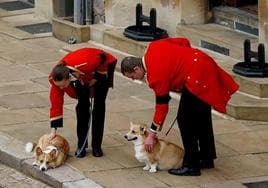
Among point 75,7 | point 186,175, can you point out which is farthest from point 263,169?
point 75,7

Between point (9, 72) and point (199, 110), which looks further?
point (9, 72)

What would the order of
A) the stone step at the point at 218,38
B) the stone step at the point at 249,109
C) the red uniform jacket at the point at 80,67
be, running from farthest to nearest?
1. the stone step at the point at 218,38
2. the stone step at the point at 249,109
3. the red uniform jacket at the point at 80,67

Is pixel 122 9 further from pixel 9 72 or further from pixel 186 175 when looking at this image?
pixel 186 175

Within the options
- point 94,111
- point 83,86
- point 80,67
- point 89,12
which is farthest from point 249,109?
point 89,12

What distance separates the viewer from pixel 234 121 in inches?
461

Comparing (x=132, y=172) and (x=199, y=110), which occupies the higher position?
(x=199, y=110)

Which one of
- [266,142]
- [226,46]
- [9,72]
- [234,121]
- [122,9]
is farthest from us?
[122,9]

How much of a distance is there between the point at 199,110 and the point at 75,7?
6525mm

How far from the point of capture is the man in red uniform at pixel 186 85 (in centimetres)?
942

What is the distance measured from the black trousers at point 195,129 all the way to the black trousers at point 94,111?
2.97ft

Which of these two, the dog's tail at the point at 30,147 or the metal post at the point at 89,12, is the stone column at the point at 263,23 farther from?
the metal post at the point at 89,12

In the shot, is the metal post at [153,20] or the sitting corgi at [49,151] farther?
the metal post at [153,20]

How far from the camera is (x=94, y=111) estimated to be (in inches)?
406

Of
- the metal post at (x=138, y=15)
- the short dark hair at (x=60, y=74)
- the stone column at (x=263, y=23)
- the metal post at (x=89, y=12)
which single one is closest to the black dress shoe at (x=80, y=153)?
the short dark hair at (x=60, y=74)
